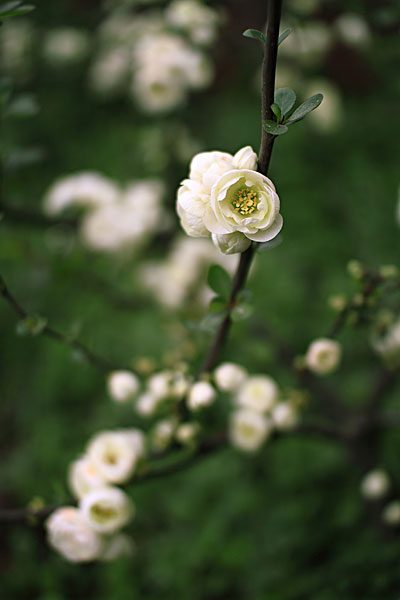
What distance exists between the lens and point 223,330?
2.00ft

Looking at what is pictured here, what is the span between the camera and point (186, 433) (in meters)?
0.69

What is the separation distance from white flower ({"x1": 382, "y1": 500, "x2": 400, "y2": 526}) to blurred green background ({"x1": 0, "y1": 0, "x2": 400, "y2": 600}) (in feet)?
0.13

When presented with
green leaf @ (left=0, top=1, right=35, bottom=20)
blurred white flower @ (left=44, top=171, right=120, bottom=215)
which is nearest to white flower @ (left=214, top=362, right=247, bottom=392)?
green leaf @ (left=0, top=1, right=35, bottom=20)

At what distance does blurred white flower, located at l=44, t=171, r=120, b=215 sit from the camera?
114cm

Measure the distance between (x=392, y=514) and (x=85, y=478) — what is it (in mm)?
663

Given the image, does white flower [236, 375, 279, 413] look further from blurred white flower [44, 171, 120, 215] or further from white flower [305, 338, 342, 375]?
blurred white flower [44, 171, 120, 215]

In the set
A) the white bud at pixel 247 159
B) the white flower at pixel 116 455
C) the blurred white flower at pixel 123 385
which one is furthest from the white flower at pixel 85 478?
the white bud at pixel 247 159

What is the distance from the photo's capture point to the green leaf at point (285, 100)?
17.1 inches

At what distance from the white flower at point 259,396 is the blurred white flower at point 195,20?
2.91ft

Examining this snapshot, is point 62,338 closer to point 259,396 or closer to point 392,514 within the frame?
point 259,396

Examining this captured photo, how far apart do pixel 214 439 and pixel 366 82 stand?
1.87m

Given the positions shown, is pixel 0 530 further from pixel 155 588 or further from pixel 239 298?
pixel 239 298

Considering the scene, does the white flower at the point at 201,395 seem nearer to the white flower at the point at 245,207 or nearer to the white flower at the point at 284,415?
the white flower at the point at 284,415

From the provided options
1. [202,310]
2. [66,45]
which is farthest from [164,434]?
[66,45]
